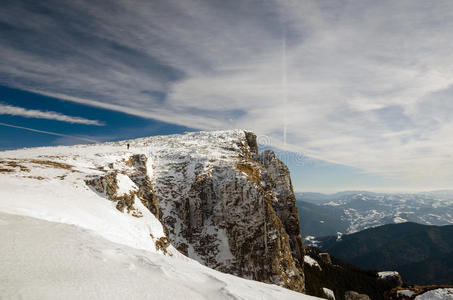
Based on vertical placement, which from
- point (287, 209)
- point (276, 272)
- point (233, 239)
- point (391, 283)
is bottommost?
point (391, 283)

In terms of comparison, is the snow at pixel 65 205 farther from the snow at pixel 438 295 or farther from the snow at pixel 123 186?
the snow at pixel 438 295

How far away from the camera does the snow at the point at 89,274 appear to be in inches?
213

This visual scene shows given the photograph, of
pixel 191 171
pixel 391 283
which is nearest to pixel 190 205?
pixel 191 171

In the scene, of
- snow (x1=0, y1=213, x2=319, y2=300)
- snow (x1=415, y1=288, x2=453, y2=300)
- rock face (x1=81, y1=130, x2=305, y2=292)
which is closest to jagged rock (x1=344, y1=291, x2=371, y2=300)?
rock face (x1=81, y1=130, x2=305, y2=292)

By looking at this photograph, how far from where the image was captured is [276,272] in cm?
3825

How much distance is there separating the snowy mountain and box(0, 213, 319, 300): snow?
3 centimetres

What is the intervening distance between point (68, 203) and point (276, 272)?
113ft

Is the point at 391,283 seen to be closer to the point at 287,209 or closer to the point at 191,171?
the point at 287,209

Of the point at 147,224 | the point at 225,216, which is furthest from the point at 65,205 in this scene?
the point at 225,216

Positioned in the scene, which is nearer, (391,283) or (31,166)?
(31,166)

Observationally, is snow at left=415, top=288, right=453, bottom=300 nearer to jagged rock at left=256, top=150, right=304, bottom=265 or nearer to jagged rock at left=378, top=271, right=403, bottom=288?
jagged rock at left=256, top=150, right=304, bottom=265

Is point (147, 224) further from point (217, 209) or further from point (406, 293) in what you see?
point (406, 293)

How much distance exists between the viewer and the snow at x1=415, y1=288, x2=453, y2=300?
20047 mm

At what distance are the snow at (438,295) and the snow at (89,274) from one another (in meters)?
21.8
